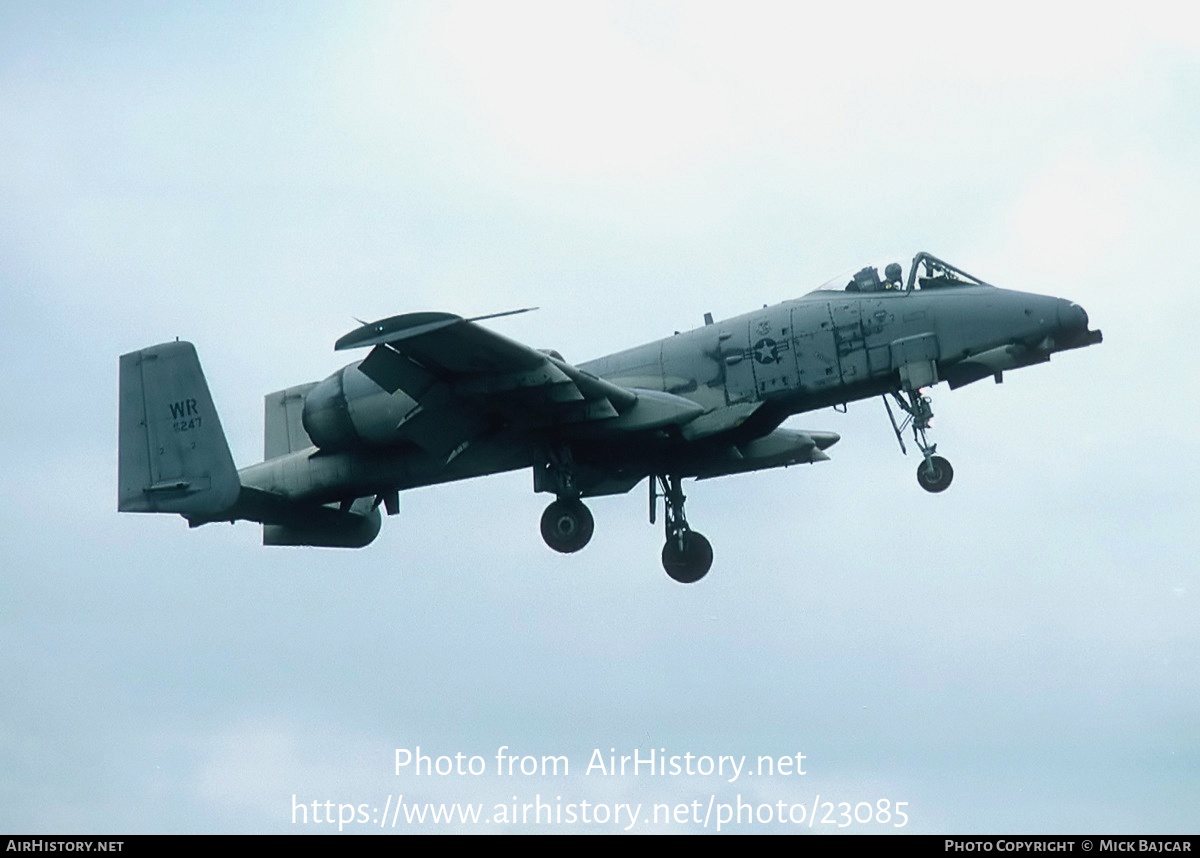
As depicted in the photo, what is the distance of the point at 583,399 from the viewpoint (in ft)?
98.0

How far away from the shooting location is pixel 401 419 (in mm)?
30422

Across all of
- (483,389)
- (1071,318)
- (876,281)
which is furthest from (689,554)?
(1071,318)

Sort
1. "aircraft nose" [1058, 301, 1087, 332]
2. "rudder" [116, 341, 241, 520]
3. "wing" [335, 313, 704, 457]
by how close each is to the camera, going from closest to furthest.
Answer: "wing" [335, 313, 704, 457], "aircraft nose" [1058, 301, 1087, 332], "rudder" [116, 341, 241, 520]

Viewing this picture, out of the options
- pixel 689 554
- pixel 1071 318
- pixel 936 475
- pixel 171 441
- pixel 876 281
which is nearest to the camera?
pixel 1071 318

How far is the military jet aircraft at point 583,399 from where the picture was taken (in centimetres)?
2944

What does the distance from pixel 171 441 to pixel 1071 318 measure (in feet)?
48.8

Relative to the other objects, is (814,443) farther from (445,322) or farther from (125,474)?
(125,474)

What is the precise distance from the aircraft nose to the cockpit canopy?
139 cm

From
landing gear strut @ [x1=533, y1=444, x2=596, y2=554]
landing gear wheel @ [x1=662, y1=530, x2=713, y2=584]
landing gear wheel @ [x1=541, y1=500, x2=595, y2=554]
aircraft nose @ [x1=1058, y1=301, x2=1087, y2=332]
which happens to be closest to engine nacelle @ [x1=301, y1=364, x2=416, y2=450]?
landing gear strut @ [x1=533, y1=444, x2=596, y2=554]

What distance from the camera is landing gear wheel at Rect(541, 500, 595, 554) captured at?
30.5 meters

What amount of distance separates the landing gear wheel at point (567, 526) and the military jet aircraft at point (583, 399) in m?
0.03

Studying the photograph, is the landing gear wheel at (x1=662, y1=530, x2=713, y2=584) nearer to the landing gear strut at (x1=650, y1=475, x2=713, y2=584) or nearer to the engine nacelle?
the landing gear strut at (x1=650, y1=475, x2=713, y2=584)

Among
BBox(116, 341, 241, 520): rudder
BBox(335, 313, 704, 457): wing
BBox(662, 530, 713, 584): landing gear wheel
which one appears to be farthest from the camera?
BBox(662, 530, 713, 584): landing gear wheel

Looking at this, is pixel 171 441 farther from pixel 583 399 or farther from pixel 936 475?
pixel 936 475
